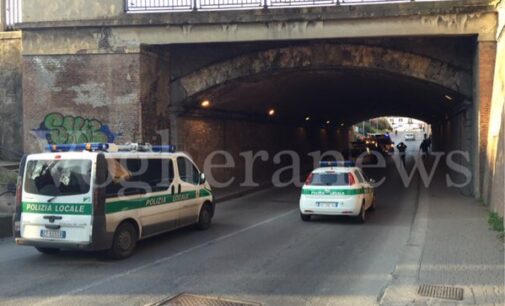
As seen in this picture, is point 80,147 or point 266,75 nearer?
point 80,147

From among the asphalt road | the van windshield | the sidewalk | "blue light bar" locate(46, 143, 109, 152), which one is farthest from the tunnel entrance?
the van windshield

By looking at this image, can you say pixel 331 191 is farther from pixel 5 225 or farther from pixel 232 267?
pixel 5 225

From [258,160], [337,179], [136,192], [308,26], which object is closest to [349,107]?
[258,160]

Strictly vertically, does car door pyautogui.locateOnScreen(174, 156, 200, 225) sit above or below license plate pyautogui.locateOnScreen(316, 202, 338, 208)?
above

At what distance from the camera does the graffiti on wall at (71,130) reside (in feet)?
58.1

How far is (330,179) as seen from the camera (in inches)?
533

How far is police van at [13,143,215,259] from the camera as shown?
28.5 feet

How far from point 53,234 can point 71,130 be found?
9.69 m

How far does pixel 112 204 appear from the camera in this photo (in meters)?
9.00

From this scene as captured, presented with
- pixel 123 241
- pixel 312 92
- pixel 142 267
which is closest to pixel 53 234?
pixel 123 241

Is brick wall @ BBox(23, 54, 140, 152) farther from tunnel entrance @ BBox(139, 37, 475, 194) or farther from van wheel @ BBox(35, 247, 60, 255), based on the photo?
van wheel @ BBox(35, 247, 60, 255)

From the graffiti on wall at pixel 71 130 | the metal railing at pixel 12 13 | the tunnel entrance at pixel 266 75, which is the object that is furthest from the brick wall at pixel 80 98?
the metal railing at pixel 12 13

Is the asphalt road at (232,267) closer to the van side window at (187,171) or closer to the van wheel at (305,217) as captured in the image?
the van wheel at (305,217)

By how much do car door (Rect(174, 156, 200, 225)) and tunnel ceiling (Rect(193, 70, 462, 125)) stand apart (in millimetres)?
8484
